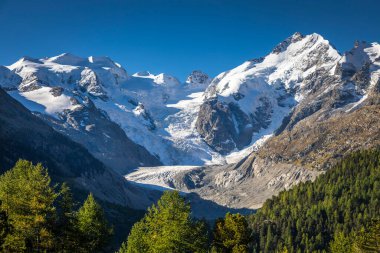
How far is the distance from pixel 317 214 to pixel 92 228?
120572mm

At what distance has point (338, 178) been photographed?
655 feet

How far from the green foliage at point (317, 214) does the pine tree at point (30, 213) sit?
104061 millimetres

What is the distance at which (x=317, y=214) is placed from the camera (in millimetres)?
172750

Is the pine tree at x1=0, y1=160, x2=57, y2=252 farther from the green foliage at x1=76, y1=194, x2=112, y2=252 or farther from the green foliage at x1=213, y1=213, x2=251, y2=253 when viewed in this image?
the green foliage at x1=213, y1=213, x2=251, y2=253

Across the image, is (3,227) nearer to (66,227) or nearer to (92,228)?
(66,227)

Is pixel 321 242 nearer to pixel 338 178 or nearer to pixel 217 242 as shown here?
pixel 338 178

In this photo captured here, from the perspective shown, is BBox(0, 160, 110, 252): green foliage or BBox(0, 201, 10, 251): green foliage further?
BBox(0, 160, 110, 252): green foliage

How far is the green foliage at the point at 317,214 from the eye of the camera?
6314 inches

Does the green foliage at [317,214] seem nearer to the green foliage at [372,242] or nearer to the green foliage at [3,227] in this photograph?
the green foliage at [372,242]

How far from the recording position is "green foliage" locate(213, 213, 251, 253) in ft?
224

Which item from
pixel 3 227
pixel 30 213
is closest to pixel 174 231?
pixel 30 213

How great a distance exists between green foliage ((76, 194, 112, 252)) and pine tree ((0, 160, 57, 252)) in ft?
31.1

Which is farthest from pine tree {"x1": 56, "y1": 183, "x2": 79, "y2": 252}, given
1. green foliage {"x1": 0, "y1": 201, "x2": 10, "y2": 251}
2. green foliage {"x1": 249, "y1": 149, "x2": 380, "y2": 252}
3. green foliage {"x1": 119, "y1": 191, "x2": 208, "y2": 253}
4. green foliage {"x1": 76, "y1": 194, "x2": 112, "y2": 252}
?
green foliage {"x1": 249, "y1": 149, "x2": 380, "y2": 252}

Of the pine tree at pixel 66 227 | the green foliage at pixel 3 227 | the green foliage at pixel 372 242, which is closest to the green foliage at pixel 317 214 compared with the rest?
the green foliage at pixel 372 242
